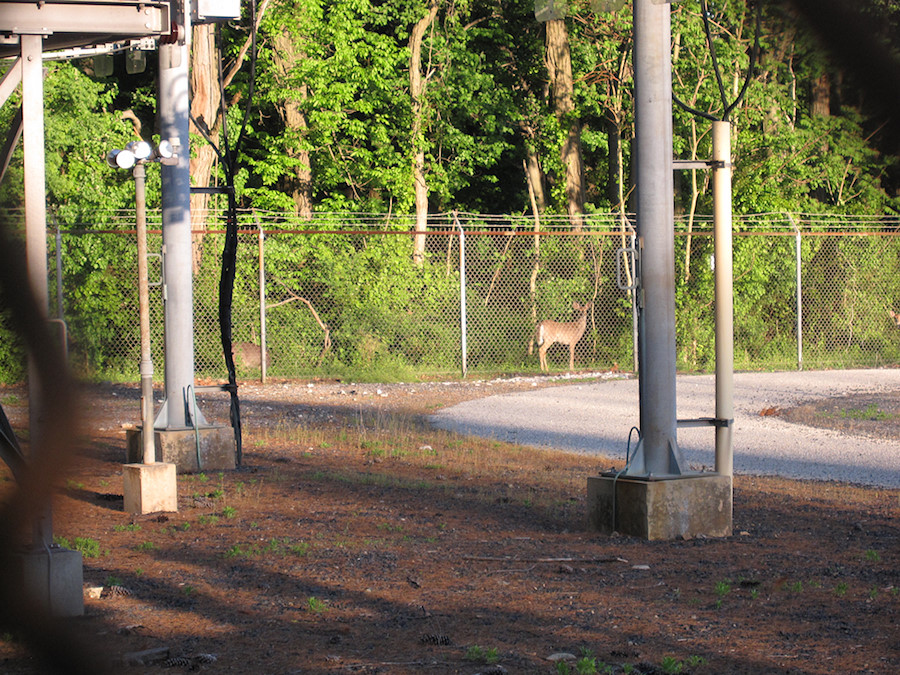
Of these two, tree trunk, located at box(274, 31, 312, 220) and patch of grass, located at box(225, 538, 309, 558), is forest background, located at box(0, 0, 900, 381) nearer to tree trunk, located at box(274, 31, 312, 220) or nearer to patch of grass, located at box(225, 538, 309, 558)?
tree trunk, located at box(274, 31, 312, 220)

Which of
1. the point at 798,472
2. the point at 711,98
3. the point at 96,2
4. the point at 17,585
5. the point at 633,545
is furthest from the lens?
the point at 711,98

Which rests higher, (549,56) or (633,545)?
(549,56)

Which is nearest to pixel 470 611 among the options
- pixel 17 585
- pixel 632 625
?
pixel 632 625

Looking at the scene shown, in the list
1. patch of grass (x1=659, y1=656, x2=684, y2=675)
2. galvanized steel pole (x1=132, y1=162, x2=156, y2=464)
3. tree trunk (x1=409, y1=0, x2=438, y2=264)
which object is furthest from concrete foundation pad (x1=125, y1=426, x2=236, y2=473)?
tree trunk (x1=409, y1=0, x2=438, y2=264)

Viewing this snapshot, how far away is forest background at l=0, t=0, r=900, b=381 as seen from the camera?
19.1m

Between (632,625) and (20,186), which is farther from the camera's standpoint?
(632,625)

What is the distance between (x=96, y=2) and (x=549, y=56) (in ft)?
76.9

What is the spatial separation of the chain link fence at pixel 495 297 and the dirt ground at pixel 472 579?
380 inches

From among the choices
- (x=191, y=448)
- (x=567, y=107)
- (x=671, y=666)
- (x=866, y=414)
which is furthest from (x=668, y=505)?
(x=567, y=107)

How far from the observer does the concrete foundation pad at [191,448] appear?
8.79 metres

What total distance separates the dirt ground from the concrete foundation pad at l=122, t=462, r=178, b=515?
14 cm

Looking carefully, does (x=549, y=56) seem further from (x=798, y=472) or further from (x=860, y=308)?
(x=798, y=472)

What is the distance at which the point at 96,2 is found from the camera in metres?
2.60

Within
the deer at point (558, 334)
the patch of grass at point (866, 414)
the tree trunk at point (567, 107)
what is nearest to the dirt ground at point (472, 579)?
the patch of grass at point (866, 414)
